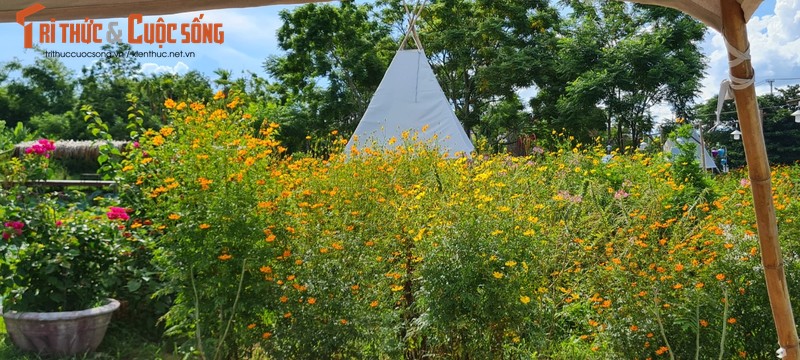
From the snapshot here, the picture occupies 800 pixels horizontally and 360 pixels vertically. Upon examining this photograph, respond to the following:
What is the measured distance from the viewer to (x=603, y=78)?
1510 cm

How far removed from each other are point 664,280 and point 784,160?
31220 mm

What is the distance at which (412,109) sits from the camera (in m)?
7.73

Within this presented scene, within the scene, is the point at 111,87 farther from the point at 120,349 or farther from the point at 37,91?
the point at 120,349

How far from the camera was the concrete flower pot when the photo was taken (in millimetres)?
3543

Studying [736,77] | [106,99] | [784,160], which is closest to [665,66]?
[736,77]

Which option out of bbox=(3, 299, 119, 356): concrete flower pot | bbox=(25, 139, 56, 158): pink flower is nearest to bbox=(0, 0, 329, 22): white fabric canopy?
bbox=(3, 299, 119, 356): concrete flower pot

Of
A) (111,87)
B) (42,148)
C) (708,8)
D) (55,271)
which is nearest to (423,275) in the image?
(708,8)

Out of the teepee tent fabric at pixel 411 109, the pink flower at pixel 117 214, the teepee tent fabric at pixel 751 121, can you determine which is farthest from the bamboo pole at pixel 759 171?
the teepee tent fabric at pixel 411 109

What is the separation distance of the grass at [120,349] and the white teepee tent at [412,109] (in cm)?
392

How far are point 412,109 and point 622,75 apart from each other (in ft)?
30.6

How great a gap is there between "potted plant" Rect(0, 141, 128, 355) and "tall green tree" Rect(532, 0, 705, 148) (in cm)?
1298

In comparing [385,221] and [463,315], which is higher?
[385,221]

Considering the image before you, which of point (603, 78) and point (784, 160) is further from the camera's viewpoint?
point (784, 160)

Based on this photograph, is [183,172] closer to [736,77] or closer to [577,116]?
[736,77]
